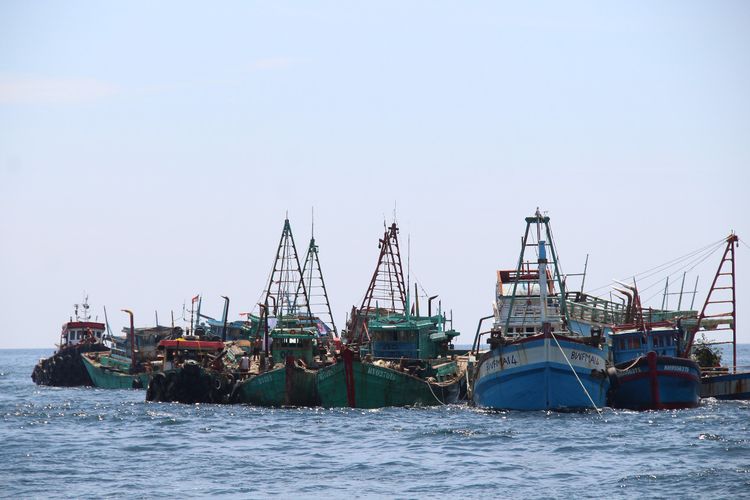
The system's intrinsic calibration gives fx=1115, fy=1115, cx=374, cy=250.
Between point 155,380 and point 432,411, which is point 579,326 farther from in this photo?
point 155,380

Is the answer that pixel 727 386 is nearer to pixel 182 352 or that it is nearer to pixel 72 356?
pixel 182 352

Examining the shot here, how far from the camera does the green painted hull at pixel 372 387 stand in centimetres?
6750

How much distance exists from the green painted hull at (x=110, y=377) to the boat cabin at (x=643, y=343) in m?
51.1

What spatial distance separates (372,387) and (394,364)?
568 centimetres

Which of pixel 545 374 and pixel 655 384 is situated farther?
pixel 655 384

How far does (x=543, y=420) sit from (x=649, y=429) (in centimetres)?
530

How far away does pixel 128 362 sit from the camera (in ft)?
359

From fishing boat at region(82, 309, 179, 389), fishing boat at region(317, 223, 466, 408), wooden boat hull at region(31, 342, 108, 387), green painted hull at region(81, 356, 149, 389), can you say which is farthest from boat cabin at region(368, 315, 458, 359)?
wooden boat hull at region(31, 342, 108, 387)

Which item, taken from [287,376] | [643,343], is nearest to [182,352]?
[287,376]

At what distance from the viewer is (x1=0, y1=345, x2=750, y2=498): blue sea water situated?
1463 inches

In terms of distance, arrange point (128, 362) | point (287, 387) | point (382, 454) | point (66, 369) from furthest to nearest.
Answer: point (66, 369) < point (128, 362) < point (287, 387) < point (382, 454)

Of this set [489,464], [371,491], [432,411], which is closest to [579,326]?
[432,411]

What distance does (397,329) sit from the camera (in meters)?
79.0

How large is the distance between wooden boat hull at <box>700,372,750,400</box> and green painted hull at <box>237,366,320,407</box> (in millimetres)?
25170
